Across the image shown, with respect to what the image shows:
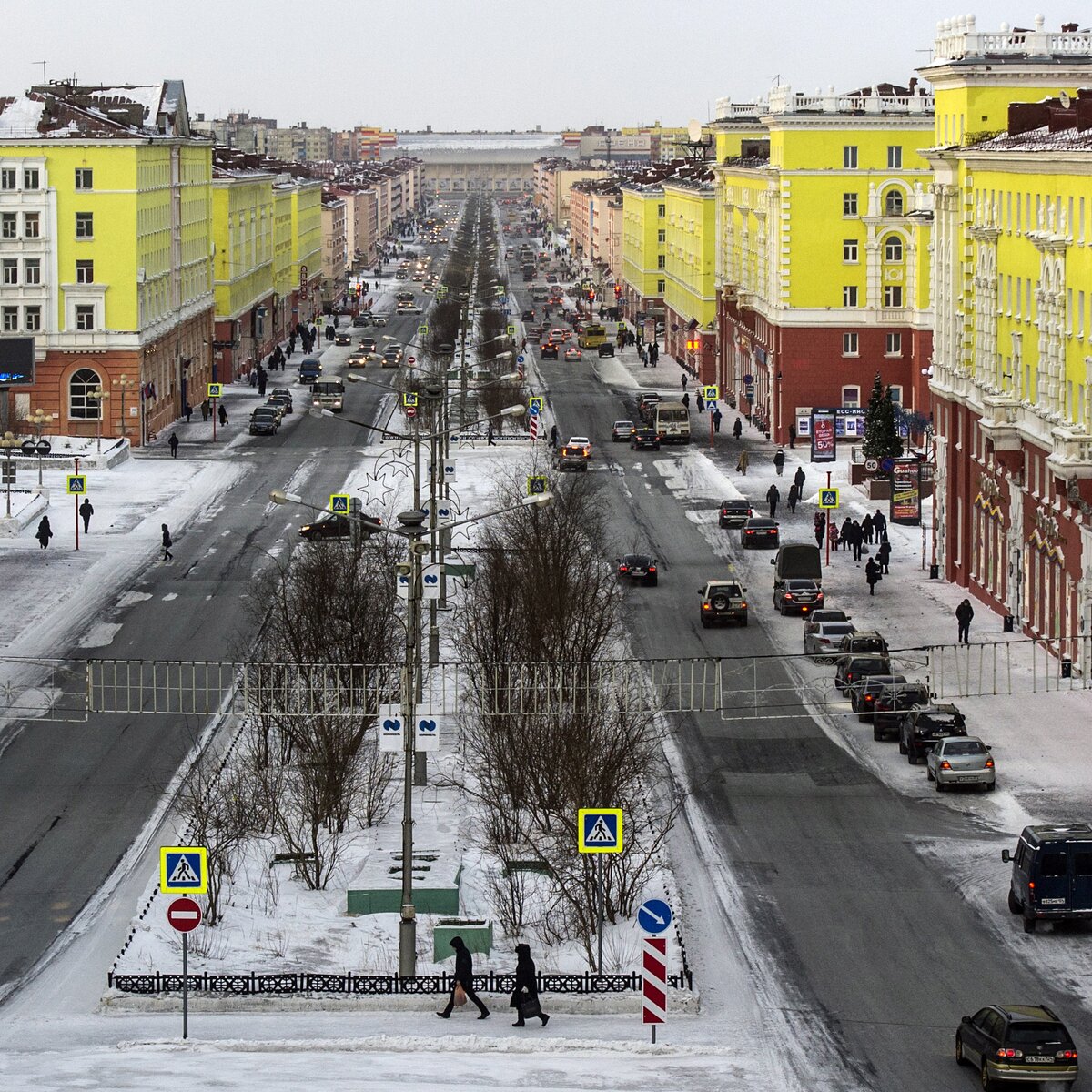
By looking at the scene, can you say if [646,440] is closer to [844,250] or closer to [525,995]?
[844,250]

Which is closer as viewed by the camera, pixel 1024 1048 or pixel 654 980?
pixel 1024 1048

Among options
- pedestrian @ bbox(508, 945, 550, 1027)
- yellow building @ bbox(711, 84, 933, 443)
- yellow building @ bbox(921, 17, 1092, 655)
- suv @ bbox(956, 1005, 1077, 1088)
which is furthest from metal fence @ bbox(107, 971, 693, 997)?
yellow building @ bbox(711, 84, 933, 443)

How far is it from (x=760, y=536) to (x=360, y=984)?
4596cm

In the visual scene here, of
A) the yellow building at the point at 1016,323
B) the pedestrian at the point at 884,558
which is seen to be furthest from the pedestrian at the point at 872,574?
the yellow building at the point at 1016,323

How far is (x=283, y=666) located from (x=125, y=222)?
64963 mm

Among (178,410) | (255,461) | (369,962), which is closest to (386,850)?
(369,962)

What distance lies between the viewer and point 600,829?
3516cm

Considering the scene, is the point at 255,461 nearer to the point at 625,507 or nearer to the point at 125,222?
the point at 125,222

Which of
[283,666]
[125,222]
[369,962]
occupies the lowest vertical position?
[369,962]

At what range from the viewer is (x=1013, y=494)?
6519 cm

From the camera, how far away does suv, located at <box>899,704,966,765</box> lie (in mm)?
49594

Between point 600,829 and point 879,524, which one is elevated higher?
point 879,524

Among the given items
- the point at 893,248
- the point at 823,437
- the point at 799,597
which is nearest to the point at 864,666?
the point at 799,597

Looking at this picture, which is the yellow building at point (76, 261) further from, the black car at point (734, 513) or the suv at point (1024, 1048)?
the suv at point (1024, 1048)
